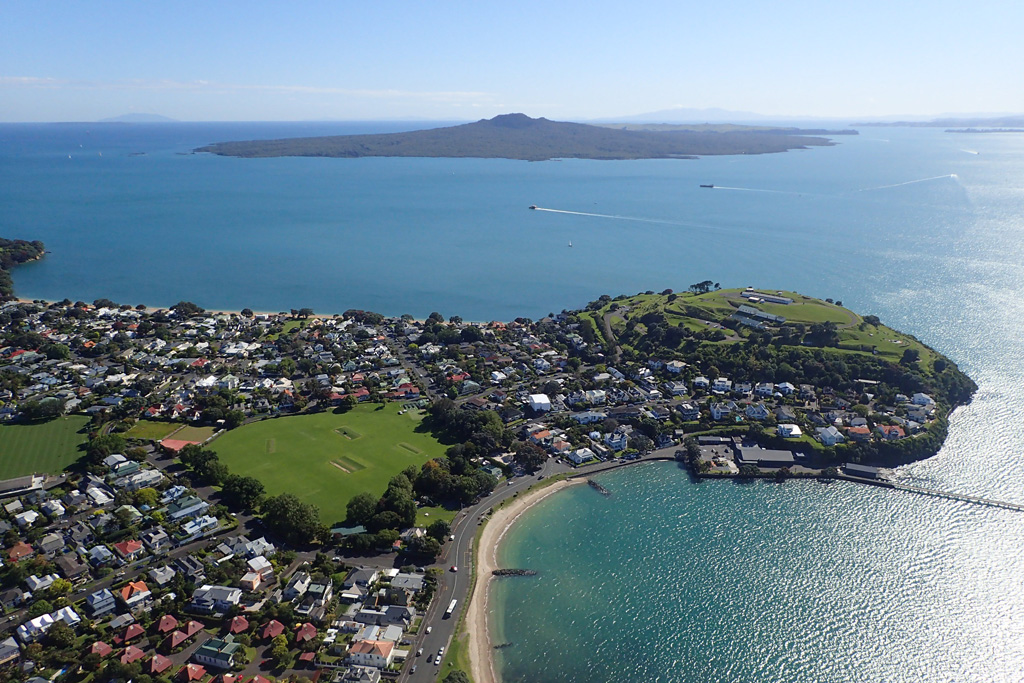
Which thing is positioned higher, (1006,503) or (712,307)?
(712,307)

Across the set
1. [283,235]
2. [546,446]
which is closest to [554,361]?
[546,446]

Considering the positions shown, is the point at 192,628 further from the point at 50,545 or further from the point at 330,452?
the point at 330,452

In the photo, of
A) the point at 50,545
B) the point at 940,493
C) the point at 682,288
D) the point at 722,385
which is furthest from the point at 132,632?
the point at 682,288

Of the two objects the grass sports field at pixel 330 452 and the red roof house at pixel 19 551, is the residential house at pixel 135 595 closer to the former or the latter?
the red roof house at pixel 19 551

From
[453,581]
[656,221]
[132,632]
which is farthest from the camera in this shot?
[656,221]

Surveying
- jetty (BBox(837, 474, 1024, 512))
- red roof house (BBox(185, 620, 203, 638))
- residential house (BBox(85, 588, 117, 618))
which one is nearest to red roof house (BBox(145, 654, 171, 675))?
red roof house (BBox(185, 620, 203, 638))

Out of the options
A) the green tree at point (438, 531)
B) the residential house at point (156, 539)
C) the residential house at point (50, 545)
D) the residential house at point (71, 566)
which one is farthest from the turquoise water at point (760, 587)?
the residential house at point (50, 545)

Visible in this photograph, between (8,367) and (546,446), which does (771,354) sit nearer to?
(546,446)
